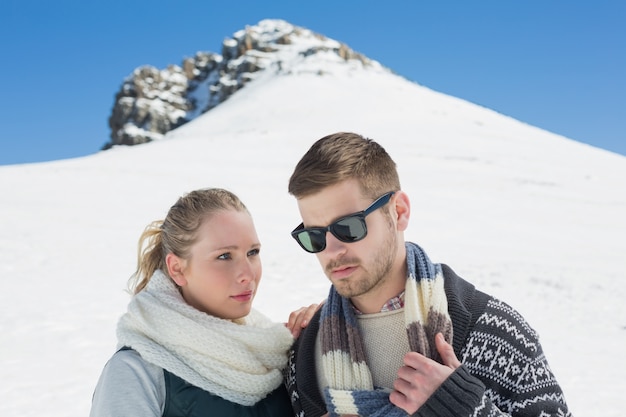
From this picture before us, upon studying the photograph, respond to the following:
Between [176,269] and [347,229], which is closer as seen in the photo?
[347,229]

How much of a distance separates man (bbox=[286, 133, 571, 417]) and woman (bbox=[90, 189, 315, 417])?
0.81ft

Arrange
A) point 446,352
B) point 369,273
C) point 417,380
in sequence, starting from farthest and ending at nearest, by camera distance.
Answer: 1. point 369,273
2. point 446,352
3. point 417,380

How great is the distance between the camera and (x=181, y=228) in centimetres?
296

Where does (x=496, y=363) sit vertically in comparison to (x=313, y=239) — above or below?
below

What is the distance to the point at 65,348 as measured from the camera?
683 centimetres

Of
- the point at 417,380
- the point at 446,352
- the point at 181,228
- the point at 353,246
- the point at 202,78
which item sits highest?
the point at 202,78

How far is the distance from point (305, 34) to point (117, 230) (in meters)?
97.3

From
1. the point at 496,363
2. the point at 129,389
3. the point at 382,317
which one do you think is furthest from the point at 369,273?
the point at 129,389

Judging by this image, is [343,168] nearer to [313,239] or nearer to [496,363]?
[313,239]

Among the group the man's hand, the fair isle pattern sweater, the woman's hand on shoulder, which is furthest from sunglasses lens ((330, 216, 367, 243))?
the woman's hand on shoulder

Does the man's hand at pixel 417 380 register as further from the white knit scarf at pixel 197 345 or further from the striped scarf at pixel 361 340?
the white knit scarf at pixel 197 345

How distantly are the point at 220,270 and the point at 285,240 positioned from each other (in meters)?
10.5

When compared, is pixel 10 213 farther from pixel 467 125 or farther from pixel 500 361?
pixel 467 125

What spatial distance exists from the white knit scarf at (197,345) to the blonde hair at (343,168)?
78cm
